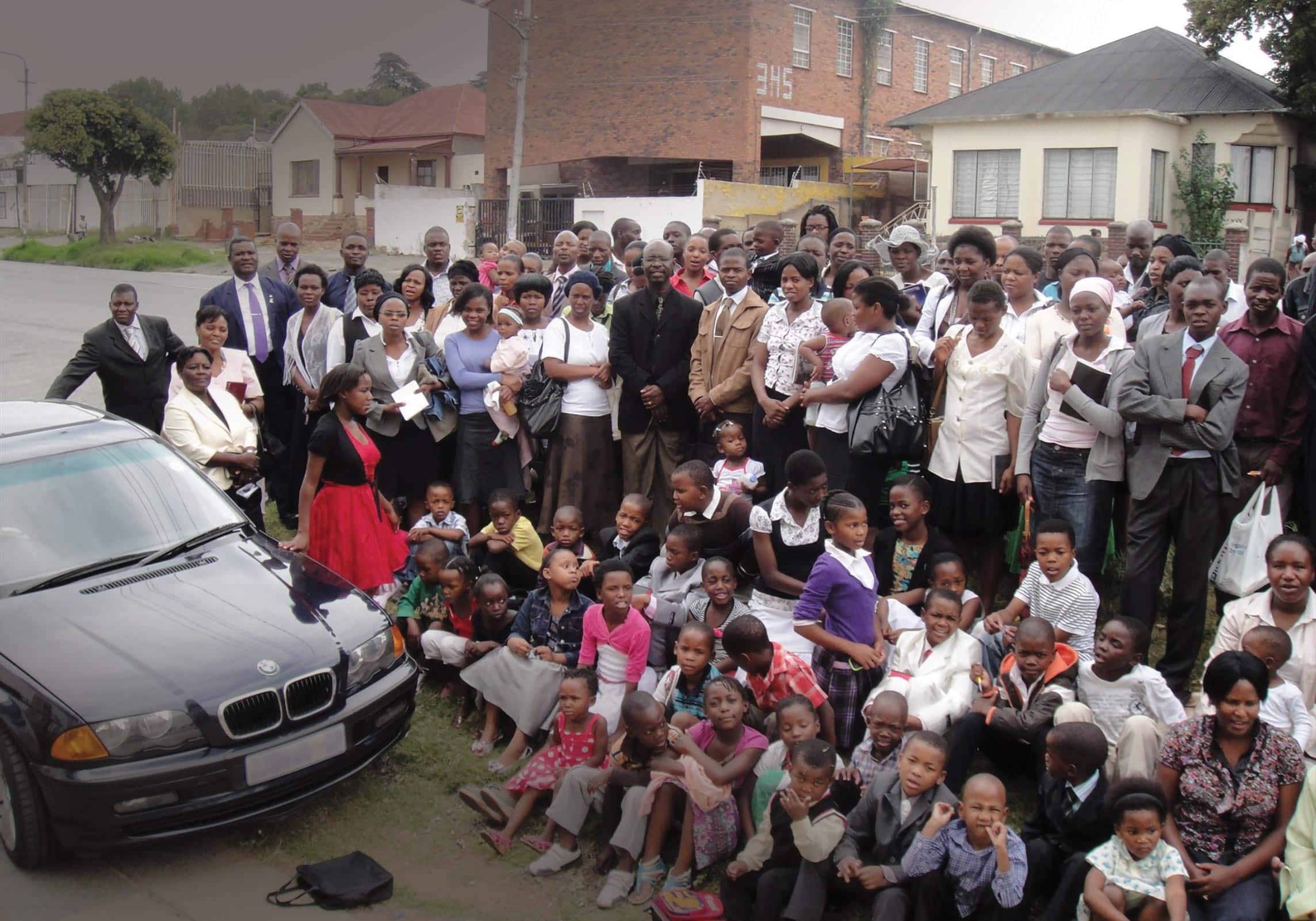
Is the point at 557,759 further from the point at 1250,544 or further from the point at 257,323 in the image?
the point at 257,323

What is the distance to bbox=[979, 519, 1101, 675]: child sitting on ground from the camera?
5617 mm

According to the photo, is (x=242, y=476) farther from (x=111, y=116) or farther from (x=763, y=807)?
(x=111, y=116)

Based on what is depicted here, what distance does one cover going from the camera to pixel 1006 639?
5723 mm

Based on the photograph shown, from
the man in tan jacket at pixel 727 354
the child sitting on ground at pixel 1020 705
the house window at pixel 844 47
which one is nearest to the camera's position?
the child sitting on ground at pixel 1020 705

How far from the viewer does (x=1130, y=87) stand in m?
27.3

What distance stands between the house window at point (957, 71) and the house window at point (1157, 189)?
51.6 ft

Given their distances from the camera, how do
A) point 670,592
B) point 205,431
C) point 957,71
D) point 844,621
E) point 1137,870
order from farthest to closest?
1. point 957,71
2. point 205,431
3. point 670,592
4. point 844,621
5. point 1137,870

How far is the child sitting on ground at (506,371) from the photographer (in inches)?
322

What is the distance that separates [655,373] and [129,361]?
13.0 feet

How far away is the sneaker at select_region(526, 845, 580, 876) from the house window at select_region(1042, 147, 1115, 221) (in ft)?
83.5

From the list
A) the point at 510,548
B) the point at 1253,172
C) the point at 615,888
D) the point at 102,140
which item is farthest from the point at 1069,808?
the point at 102,140

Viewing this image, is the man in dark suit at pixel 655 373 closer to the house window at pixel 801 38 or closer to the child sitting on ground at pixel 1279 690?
the child sitting on ground at pixel 1279 690

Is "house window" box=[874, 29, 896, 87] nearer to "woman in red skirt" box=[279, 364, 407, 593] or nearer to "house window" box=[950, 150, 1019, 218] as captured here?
"house window" box=[950, 150, 1019, 218]

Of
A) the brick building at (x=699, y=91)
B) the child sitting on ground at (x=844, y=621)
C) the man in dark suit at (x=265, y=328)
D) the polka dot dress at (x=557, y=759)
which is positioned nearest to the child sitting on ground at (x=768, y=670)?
Result: the child sitting on ground at (x=844, y=621)
